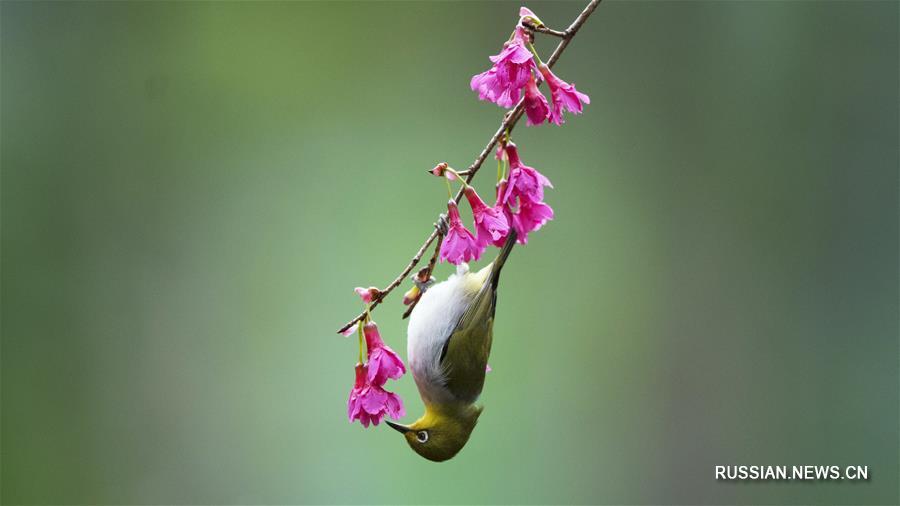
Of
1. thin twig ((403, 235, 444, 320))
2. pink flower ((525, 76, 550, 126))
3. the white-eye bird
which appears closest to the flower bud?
thin twig ((403, 235, 444, 320))

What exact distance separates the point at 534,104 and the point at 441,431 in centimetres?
89

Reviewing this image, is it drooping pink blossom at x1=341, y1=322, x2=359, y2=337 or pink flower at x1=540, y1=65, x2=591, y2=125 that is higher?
pink flower at x1=540, y1=65, x2=591, y2=125

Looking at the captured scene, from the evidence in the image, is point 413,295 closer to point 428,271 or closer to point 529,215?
point 428,271

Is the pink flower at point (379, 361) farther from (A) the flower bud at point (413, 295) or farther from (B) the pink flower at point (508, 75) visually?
(B) the pink flower at point (508, 75)

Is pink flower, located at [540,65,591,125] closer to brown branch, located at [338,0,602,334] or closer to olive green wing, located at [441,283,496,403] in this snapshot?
brown branch, located at [338,0,602,334]

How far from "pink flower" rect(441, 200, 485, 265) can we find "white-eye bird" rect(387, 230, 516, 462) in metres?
0.42

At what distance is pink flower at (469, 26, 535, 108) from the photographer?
1.28 meters

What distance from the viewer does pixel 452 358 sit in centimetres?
188

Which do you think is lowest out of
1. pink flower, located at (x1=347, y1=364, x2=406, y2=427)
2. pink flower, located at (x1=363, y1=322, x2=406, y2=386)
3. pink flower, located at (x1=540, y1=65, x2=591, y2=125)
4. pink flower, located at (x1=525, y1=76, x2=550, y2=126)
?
pink flower, located at (x1=347, y1=364, x2=406, y2=427)

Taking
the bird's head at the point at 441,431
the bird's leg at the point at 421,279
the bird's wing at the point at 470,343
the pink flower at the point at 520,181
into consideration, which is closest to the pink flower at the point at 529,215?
the pink flower at the point at 520,181

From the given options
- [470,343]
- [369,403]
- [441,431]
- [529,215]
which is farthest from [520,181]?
[441,431]

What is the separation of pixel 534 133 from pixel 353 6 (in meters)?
1.22

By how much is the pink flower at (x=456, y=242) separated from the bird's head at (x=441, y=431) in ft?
1.97

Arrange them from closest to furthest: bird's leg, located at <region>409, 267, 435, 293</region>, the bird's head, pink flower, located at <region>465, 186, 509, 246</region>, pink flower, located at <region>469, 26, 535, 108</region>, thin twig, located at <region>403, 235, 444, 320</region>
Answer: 1. pink flower, located at <region>469, 26, 535, 108</region>
2. pink flower, located at <region>465, 186, 509, 246</region>
3. thin twig, located at <region>403, 235, 444, 320</region>
4. bird's leg, located at <region>409, 267, 435, 293</region>
5. the bird's head
